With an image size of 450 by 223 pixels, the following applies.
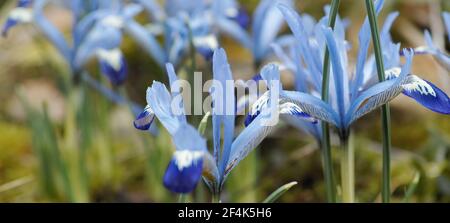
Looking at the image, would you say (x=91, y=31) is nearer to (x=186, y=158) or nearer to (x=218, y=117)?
(x=218, y=117)

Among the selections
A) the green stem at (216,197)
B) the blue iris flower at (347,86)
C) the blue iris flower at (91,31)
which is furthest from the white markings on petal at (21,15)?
the green stem at (216,197)

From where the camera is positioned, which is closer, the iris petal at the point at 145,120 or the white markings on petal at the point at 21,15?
the iris petal at the point at 145,120

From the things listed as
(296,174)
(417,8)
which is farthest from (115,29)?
(417,8)

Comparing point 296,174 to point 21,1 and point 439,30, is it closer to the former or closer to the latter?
point 439,30

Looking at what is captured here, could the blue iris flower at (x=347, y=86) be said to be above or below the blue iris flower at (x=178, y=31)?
below

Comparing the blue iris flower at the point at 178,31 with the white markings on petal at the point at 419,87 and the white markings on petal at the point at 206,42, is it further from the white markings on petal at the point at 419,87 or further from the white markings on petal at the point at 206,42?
the white markings on petal at the point at 419,87

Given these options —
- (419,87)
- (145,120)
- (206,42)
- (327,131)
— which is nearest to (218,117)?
(145,120)
